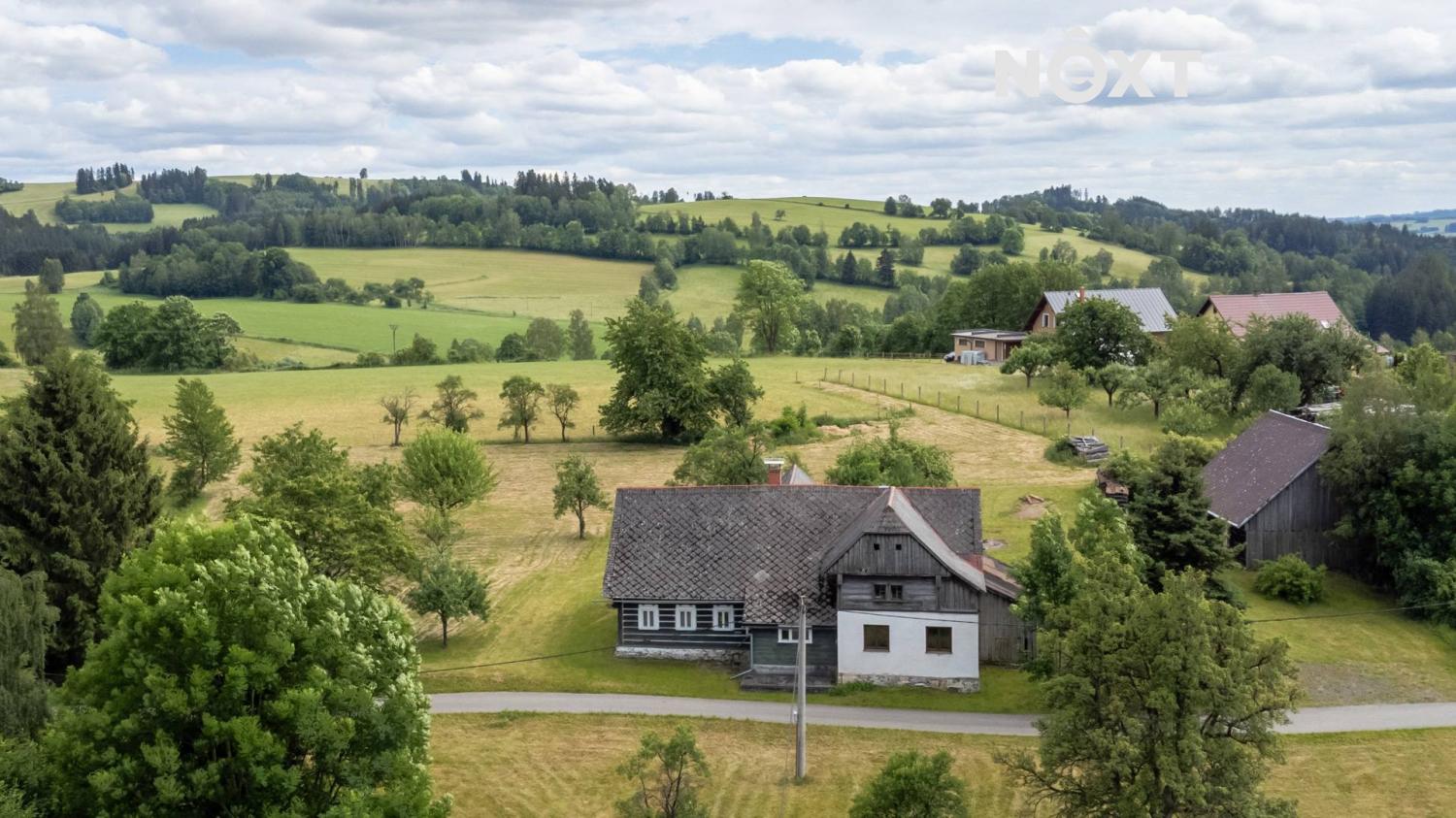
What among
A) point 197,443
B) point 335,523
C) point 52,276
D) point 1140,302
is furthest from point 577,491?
point 52,276

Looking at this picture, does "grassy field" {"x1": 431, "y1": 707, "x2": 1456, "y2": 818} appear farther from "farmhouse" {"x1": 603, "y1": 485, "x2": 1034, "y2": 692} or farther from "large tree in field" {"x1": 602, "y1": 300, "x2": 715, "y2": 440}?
"large tree in field" {"x1": 602, "y1": 300, "x2": 715, "y2": 440}

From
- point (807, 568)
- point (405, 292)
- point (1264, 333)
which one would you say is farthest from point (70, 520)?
point (405, 292)

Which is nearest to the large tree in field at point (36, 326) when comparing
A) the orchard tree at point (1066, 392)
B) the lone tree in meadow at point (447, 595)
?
the lone tree in meadow at point (447, 595)

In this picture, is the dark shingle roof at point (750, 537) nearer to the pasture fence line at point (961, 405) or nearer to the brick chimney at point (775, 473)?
the brick chimney at point (775, 473)

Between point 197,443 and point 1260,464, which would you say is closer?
point 1260,464

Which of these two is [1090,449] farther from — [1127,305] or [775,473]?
[1127,305]

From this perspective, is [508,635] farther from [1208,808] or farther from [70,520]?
[1208,808]
